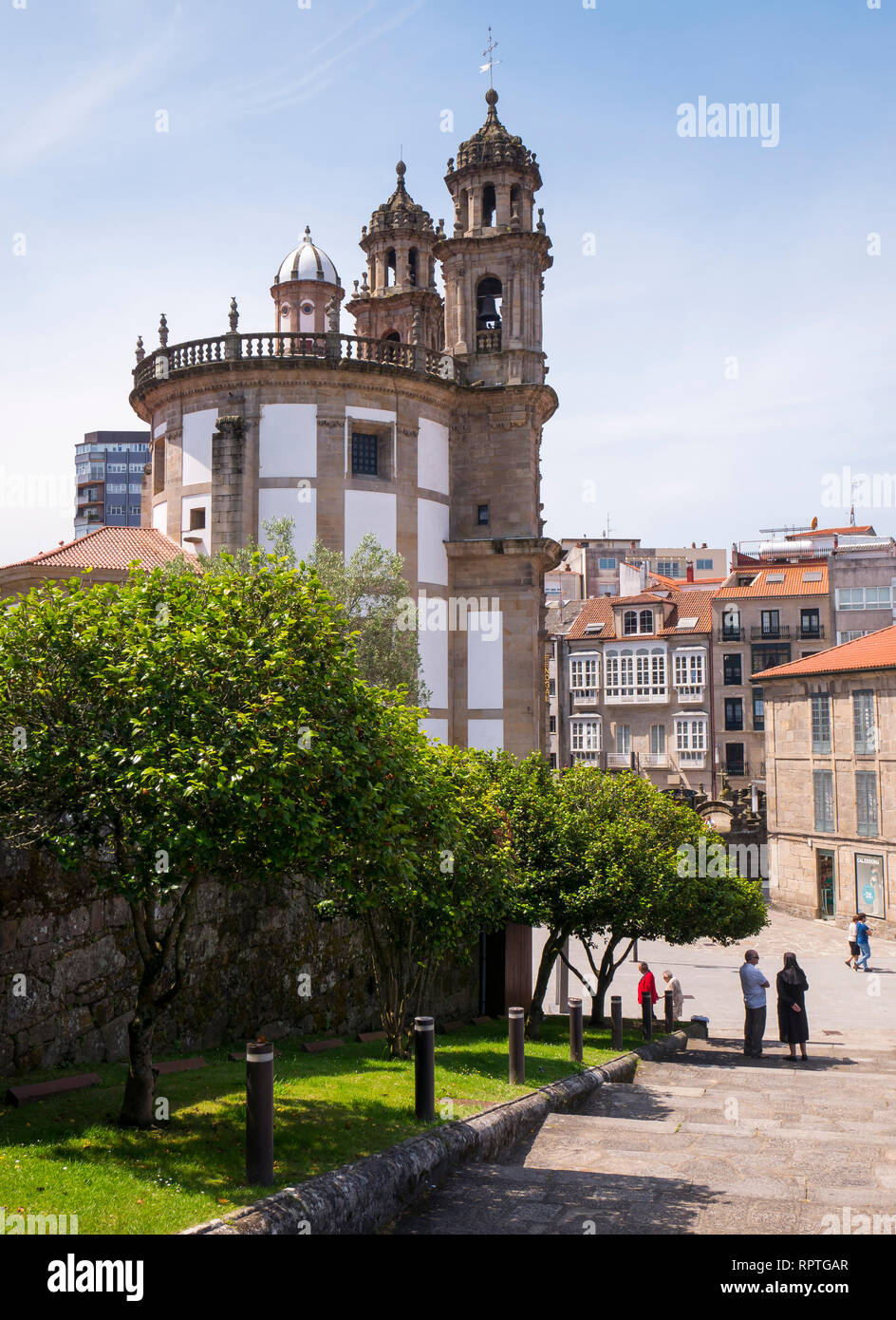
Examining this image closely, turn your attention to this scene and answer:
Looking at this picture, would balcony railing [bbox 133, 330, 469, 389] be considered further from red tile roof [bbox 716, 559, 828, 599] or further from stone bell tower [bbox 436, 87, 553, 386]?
red tile roof [bbox 716, 559, 828, 599]

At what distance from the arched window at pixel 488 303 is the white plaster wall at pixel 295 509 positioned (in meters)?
11.7

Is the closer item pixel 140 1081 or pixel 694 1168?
pixel 140 1081

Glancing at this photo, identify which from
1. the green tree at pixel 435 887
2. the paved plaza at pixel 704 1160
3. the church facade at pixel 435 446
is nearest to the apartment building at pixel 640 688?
the church facade at pixel 435 446

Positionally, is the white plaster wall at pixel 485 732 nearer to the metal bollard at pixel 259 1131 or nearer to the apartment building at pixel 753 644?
the metal bollard at pixel 259 1131

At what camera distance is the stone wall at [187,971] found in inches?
420

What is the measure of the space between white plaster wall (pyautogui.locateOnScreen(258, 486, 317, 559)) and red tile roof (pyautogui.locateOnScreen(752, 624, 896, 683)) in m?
24.1

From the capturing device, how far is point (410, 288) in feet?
173

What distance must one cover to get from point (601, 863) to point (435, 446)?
25.8m

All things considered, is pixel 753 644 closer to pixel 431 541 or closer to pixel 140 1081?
pixel 431 541

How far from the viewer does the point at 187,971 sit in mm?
12828

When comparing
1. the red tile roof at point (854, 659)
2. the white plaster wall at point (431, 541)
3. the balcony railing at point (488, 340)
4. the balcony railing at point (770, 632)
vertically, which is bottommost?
the red tile roof at point (854, 659)

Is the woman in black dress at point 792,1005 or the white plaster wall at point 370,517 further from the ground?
the white plaster wall at point 370,517

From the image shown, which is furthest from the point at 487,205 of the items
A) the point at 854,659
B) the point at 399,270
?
the point at 854,659
